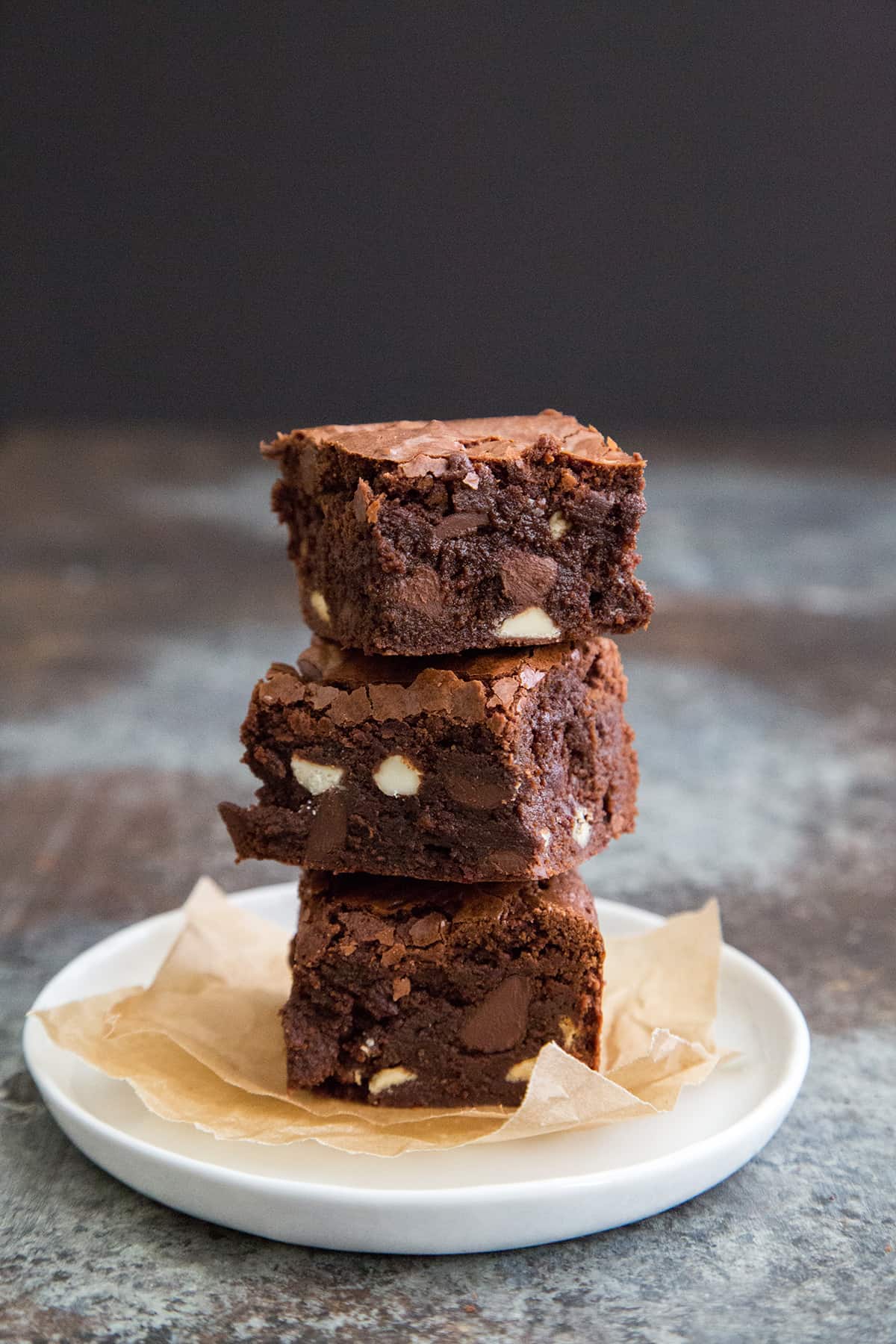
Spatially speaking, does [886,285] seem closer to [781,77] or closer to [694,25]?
[781,77]

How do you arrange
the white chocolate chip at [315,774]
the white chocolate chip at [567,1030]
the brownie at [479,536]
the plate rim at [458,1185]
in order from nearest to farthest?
the plate rim at [458,1185] < the brownie at [479,536] < the white chocolate chip at [315,774] < the white chocolate chip at [567,1030]

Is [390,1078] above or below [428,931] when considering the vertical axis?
below

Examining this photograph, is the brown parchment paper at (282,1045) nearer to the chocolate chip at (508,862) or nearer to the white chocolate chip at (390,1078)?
the white chocolate chip at (390,1078)

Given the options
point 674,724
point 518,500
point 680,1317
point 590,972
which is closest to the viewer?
point 680,1317

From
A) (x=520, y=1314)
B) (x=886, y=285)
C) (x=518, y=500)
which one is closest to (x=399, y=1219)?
(x=520, y=1314)

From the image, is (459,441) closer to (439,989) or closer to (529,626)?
(529,626)

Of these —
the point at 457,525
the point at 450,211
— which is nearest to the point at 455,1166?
the point at 457,525

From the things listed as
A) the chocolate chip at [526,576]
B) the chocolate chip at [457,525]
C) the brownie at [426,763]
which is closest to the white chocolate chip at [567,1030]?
the brownie at [426,763]
